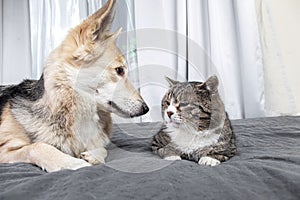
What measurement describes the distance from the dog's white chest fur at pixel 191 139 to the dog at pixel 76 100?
16 centimetres

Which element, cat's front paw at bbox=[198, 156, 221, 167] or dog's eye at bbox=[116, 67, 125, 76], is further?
dog's eye at bbox=[116, 67, 125, 76]

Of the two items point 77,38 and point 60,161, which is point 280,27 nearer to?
point 77,38

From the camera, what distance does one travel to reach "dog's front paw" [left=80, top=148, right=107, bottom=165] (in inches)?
41.9

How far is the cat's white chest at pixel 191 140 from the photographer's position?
115 centimetres

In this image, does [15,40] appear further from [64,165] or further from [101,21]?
[64,165]

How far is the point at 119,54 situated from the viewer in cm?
126

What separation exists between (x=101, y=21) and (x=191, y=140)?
524mm

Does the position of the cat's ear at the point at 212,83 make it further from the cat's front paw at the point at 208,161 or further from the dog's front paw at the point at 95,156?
the dog's front paw at the point at 95,156

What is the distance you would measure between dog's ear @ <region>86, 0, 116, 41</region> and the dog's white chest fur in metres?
0.45

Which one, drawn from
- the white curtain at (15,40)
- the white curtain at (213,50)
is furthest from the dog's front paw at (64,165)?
the white curtain at (15,40)

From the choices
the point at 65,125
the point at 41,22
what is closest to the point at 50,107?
the point at 65,125

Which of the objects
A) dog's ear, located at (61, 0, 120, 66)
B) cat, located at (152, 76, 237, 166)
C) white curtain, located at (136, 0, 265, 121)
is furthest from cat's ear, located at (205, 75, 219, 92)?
white curtain, located at (136, 0, 265, 121)

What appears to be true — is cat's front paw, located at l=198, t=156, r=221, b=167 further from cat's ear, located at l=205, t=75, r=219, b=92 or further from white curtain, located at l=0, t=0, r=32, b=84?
white curtain, located at l=0, t=0, r=32, b=84

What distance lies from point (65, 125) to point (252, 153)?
0.63m
